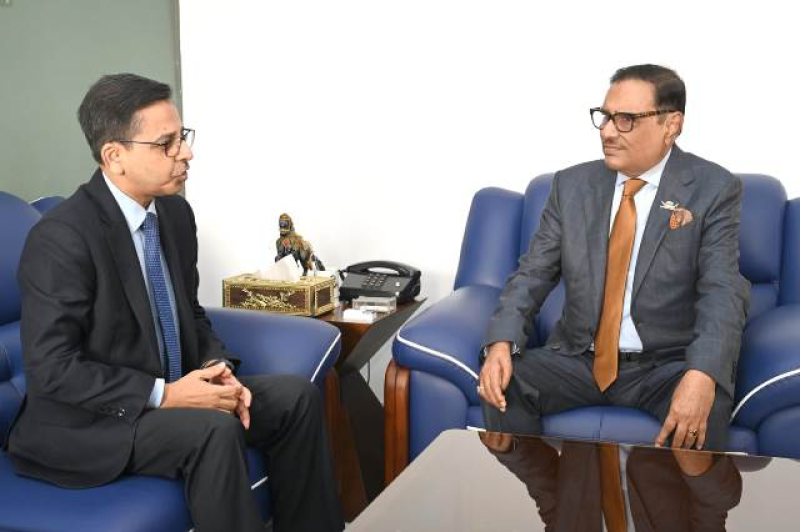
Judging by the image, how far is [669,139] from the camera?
2.92 meters

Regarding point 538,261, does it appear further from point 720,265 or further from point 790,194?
point 790,194

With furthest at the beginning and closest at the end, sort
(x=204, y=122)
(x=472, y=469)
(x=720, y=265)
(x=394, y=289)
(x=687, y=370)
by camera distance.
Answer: (x=204, y=122) < (x=394, y=289) < (x=720, y=265) < (x=687, y=370) < (x=472, y=469)

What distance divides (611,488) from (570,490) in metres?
0.09

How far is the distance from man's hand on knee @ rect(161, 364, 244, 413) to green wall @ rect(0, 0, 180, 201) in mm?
1408

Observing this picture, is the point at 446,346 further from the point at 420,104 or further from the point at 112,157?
the point at 420,104

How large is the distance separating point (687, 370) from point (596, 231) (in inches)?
21.3

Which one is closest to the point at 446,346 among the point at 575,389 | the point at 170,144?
the point at 575,389

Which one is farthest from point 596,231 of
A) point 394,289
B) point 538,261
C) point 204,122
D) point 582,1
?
point 204,122

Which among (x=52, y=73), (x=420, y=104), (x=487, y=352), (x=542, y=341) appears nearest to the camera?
(x=487, y=352)

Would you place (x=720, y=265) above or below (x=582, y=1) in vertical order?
below

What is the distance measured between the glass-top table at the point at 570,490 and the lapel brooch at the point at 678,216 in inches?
33.0

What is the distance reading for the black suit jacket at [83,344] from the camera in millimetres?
2182

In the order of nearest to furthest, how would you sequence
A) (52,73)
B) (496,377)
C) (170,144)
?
(170,144) → (496,377) → (52,73)

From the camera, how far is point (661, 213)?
287 centimetres
